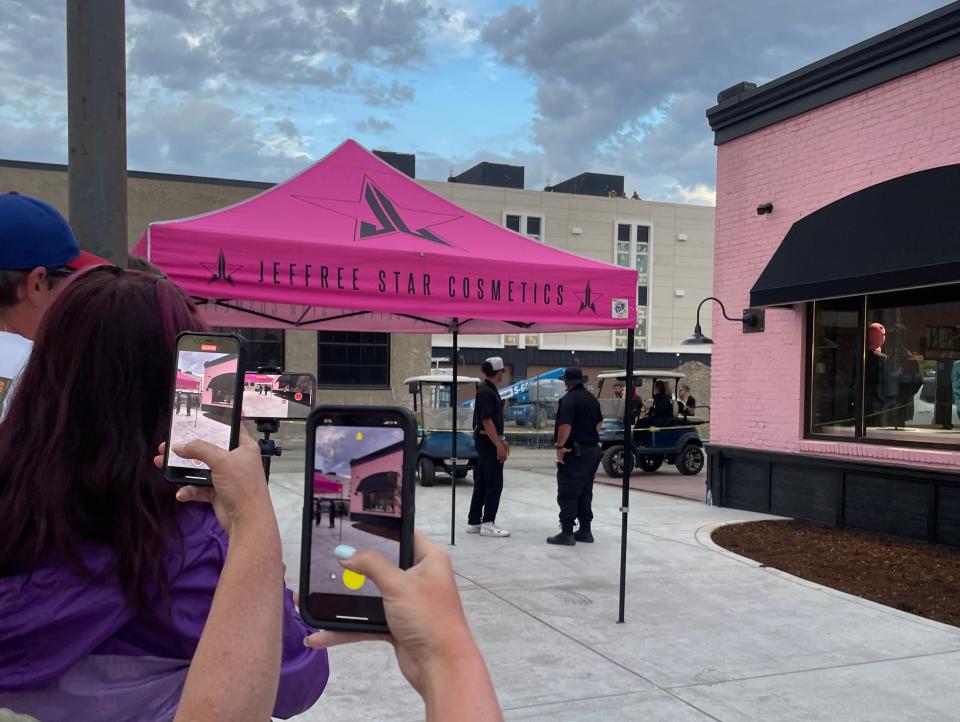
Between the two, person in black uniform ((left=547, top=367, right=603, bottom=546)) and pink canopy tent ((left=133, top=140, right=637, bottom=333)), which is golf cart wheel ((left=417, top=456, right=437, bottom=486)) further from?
pink canopy tent ((left=133, top=140, right=637, bottom=333))

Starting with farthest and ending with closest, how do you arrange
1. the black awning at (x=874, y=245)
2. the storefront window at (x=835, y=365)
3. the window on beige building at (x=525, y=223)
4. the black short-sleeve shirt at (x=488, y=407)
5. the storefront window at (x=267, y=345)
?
the window on beige building at (x=525, y=223), the storefront window at (x=267, y=345), the storefront window at (x=835, y=365), the black short-sleeve shirt at (x=488, y=407), the black awning at (x=874, y=245)

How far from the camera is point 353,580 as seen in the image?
1.03 metres

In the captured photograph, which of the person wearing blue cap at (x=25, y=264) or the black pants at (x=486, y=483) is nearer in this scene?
the person wearing blue cap at (x=25, y=264)

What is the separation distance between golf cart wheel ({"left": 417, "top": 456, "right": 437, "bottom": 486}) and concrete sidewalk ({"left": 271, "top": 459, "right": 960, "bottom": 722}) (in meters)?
5.70

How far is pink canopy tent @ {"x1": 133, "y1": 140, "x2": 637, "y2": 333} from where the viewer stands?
15.5 ft

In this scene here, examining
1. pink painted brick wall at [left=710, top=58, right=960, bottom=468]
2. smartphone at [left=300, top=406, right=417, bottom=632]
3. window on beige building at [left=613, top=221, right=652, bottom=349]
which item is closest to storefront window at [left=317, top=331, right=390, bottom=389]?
pink painted brick wall at [left=710, top=58, right=960, bottom=468]

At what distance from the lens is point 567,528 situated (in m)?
8.54

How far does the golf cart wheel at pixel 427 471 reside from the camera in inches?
552

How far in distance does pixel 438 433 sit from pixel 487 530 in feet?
18.9

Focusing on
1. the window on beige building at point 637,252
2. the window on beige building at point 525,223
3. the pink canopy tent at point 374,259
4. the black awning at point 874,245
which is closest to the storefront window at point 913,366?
the black awning at point 874,245

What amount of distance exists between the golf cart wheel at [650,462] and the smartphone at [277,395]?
1489 cm

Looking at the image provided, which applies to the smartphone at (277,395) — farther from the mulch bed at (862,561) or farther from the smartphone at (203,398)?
the mulch bed at (862,561)

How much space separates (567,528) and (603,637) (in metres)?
3.11

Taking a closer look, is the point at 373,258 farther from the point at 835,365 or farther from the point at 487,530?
the point at 835,365
